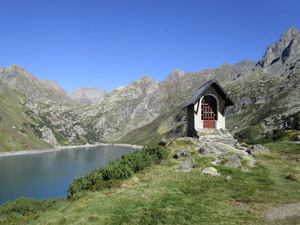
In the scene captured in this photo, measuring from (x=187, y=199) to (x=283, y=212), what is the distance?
500 centimetres

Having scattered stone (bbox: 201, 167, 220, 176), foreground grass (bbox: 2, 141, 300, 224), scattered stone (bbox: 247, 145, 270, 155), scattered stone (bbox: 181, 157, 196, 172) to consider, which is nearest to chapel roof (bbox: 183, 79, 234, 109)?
scattered stone (bbox: 247, 145, 270, 155)

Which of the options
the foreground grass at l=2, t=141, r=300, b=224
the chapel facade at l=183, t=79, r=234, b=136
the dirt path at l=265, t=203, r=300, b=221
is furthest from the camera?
the chapel facade at l=183, t=79, r=234, b=136

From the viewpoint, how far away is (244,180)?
675 inches

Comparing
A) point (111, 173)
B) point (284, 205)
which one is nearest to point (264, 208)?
point (284, 205)

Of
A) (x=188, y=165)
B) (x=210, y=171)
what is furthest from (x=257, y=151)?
(x=210, y=171)

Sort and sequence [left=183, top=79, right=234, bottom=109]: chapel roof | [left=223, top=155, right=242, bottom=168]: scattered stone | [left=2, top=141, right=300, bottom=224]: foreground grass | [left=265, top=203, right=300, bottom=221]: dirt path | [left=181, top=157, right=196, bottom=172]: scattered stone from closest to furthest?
[left=265, top=203, right=300, bottom=221]: dirt path, [left=2, top=141, right=300, bottom=224]: foreground grass, [left=181, top=157, right=196, bottom=172]: scattered stone, [left=223, top=155, right=242, bottom=168]: scattered stone, [left=183, top=79, right=234, bottom=109]: chapel roof

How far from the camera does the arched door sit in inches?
1384

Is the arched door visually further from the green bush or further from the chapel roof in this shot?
the green bush

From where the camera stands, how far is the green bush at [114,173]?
1927cm

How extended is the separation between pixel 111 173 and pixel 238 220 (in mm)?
12433

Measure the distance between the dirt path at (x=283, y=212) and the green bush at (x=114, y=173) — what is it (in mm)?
11516

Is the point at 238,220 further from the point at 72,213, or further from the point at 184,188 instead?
the point at 72,213

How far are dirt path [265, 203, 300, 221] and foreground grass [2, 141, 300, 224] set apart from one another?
13.2 inches

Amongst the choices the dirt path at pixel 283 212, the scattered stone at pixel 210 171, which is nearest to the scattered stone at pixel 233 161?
the scattered stone at pixel 210 171
